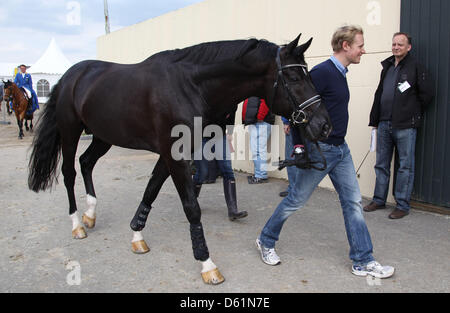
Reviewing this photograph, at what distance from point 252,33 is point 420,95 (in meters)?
3.46

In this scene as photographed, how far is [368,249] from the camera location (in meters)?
3.14

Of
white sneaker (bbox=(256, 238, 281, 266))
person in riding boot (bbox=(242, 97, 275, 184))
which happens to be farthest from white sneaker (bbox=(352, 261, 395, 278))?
person in riding boot (bbox=(242, 97, 275, 184))

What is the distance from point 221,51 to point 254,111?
3.16 metres

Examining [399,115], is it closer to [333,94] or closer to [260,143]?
[333,94]

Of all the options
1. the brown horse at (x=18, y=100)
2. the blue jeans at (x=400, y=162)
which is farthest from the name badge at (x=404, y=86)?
the brown horse at (x=18, y=100)

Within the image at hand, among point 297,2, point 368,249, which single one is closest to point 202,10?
point 297,2

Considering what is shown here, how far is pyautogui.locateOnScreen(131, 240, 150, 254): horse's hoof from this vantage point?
3656 mm

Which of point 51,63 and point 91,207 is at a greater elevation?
point 51,63

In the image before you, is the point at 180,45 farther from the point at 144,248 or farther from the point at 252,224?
the point at 144,248

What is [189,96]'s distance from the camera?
10.4 feet

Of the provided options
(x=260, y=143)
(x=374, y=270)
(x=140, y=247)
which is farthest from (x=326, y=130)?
(x=260, y=143)

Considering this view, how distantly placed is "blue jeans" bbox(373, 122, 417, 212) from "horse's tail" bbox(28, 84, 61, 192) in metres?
3.98

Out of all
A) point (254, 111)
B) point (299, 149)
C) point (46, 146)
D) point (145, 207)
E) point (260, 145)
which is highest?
point (254, 111)

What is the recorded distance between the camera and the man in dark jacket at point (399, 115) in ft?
14.9
